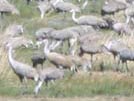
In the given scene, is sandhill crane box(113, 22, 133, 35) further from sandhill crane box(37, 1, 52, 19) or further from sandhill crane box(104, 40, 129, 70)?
sandhill crane box(37, 1, 52, 19)

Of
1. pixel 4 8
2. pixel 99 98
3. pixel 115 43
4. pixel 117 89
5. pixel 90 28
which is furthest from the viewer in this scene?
pixel 4 8

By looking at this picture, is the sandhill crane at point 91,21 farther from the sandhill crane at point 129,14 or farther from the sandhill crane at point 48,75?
the sandhill crane at point 48,75

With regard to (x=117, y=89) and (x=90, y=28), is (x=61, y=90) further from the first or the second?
(x=90, y=28)

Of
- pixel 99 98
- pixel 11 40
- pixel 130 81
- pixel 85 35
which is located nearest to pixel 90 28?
pixel 85 35

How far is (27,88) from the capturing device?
18938mm

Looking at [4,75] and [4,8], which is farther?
[4,8]

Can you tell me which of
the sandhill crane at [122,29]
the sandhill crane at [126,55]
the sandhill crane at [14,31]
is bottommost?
the sandhill crane at [122,29]

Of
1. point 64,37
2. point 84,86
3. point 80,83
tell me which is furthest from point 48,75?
point 64,37

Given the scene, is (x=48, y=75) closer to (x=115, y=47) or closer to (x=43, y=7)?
(x=115, y=47)

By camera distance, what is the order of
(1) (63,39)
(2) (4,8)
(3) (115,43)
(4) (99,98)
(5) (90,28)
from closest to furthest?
1. (4) (99,98)
2. (3) (115,43)
3. (1) (63,39)
4. (5) (90,28)
5. (2) (4,8)

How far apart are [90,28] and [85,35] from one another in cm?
151

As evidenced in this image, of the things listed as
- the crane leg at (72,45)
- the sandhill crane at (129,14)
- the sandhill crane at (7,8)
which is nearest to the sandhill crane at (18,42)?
the crane leg at (72,45)

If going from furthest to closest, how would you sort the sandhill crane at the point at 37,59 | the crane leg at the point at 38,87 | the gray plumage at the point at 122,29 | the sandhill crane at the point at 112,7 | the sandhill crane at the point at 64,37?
the sandhill crane at the point at 112,7, the gray plumage at the point at 122,29, the sandhill crane at the point at 64,37, the sandhill crane at the point at 37,59, the crane leg at the point at 38,87

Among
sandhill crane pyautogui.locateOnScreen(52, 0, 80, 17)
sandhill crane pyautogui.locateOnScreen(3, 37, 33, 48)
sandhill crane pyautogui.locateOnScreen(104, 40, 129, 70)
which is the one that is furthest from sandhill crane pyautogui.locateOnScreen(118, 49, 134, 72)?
sandhill crane pyautogui.locateOnScreen(52, 0, 80, 17)
